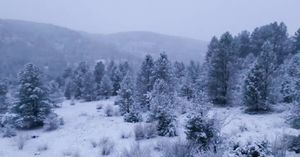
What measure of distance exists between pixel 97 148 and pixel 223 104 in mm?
17328

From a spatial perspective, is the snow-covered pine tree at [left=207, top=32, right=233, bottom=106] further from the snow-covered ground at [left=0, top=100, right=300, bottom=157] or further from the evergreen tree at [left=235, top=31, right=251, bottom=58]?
the evergreen tree at [left=235, top=31, right=251, bottom=58]

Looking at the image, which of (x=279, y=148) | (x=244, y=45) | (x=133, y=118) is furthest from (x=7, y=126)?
(x=244, y=45)

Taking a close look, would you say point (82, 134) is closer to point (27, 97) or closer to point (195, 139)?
point (27, 97)

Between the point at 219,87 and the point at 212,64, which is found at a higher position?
the point at 212,64

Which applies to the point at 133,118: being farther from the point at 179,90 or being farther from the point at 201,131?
the point at 179,90

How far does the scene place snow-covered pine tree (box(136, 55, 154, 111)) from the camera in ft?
98.4

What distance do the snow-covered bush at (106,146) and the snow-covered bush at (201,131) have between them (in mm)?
4565

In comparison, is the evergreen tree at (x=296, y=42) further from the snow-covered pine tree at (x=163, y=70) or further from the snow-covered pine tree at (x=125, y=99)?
the snow-covered pine tree at (x=125, y=99)

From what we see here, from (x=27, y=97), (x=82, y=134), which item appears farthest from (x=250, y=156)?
(x=27, y=97)

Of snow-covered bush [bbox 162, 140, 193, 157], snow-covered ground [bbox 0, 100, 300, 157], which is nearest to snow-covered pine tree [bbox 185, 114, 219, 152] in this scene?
snow-covered ground [bbox 0, 100, 300, 157]

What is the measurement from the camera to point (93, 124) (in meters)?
24.0

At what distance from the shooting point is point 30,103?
25.5 m

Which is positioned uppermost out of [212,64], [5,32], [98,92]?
[5,32]

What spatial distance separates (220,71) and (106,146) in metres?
18.3
